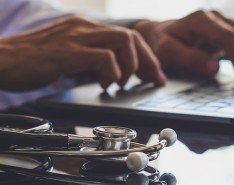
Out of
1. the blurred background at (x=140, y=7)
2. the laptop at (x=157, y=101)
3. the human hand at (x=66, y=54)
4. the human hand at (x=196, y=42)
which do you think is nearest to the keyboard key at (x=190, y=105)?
the laptop at (x=157, y=101)

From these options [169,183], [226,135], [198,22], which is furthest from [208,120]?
[198,22]

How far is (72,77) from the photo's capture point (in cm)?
59

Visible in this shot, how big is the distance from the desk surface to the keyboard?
2.4 inches

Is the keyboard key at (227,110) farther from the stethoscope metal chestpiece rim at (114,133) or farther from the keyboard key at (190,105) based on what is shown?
the stethoscope metal chestpiece rim at (114,133)

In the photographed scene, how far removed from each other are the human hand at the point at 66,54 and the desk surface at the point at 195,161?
177 millimetres

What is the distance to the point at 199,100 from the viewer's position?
0.45 m

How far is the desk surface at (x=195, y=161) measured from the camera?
0.77ft

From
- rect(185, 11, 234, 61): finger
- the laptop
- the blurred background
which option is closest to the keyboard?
the laptop

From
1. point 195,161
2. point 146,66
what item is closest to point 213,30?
point 146,66

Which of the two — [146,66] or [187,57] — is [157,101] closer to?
[146,66]

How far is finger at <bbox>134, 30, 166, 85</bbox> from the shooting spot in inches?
22.6

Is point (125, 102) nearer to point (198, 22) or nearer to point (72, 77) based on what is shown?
point (72, 77)

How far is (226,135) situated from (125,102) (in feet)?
0.38

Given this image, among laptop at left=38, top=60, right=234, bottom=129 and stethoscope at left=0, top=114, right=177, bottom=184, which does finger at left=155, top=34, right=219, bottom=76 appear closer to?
laptop at left=38, top=60, right=234, bottom=129
